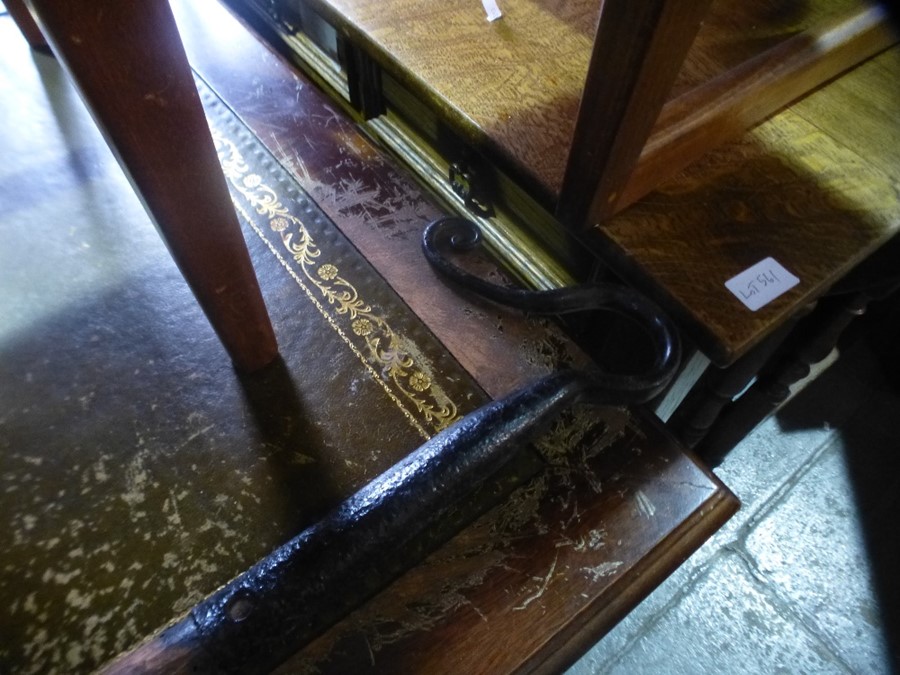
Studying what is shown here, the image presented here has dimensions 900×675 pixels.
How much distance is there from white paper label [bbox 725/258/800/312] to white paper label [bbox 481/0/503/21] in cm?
43

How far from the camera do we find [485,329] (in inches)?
25.2

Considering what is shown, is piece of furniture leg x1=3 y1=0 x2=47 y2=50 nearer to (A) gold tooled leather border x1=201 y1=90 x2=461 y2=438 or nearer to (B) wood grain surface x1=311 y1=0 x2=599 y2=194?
(A) gold tooled leather border x1=201 y1=90 x2=461 y2=438

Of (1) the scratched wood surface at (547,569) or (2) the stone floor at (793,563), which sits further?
(2) the stone floor at (793,563)

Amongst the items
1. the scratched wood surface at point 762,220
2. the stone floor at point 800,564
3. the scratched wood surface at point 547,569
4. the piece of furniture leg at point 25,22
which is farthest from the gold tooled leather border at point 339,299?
the stone floor at point 800,564

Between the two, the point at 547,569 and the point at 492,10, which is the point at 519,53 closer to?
the point at 492,10

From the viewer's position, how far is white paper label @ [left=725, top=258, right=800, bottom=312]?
49 centimetres

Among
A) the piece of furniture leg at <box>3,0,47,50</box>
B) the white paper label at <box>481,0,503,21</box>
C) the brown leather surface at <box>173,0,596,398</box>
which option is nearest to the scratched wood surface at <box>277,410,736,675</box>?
Answer: the brown leather surface at <box>173,0,596,398</box>

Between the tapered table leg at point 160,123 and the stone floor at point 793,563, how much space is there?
36 cm

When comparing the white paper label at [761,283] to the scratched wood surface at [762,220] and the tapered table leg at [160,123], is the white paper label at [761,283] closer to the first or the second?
the scratched wood surface at [762,220]

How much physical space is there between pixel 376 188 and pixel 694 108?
0.39m

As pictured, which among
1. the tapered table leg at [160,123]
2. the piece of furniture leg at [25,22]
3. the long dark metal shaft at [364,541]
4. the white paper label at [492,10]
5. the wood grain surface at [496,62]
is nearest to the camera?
the tapered table leg at [160,123]

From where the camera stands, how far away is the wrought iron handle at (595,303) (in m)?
0.52

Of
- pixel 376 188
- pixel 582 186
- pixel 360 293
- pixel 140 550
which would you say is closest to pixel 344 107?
pixel 376 188

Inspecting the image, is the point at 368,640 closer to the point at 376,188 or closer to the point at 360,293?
the point at 360,293
